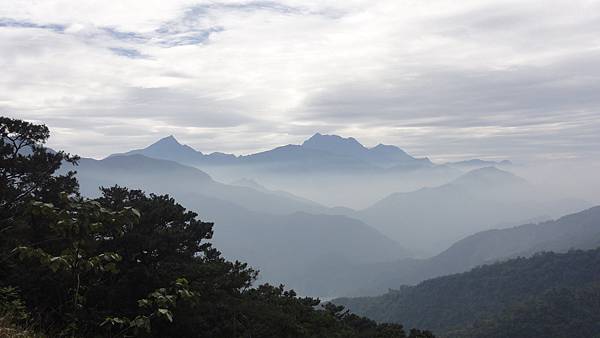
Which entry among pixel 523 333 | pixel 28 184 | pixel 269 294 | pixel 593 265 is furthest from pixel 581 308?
pixel 28 184

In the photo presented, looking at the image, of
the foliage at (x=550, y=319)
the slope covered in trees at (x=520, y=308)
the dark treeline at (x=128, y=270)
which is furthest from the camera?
the slope covered in trees at (x=520, y=308)

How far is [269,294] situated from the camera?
3650cm

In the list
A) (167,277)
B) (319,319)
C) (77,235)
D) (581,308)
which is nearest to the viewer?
(77,235)

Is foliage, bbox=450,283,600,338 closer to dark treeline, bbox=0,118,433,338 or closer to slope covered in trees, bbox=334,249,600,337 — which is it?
slope covered in trees, bbox=334,249,600,337

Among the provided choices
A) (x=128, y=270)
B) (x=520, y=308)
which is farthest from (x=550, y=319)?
(x=128, y=270)

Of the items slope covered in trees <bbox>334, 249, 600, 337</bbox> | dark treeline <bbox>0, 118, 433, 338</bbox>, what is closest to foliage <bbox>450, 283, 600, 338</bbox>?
slope covered in trees <bbox>334, 249, 600, 337</bbox>

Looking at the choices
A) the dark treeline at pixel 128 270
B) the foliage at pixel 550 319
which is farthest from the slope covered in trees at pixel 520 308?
the dark treeline at pixel 128 270

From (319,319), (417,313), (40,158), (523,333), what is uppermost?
(40,158)

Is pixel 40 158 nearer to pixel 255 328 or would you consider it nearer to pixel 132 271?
pixel 132 271

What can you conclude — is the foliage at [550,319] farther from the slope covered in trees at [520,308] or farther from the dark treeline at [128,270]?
the dark treeline at [128,270]

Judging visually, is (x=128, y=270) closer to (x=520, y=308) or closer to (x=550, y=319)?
(x=550, y=319)

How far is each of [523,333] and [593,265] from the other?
8581 cm

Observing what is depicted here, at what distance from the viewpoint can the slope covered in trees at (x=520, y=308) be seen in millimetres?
130625

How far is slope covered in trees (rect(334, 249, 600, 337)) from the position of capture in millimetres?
130625
